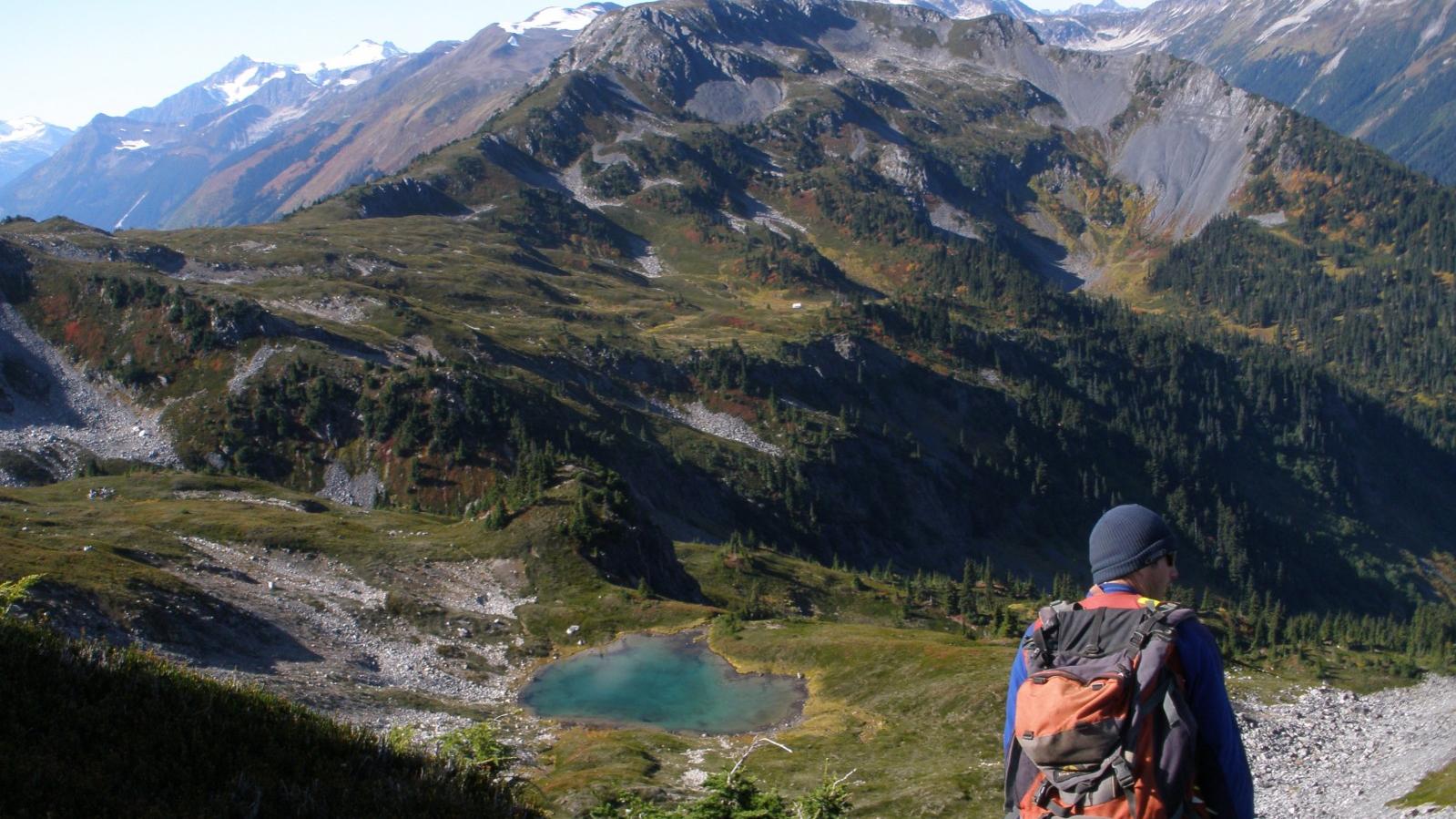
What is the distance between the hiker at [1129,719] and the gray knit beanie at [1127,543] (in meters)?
0.42

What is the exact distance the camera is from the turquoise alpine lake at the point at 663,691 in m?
49.9

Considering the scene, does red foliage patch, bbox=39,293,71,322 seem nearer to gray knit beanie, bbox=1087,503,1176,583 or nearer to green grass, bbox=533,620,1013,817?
green grass, bbox=533,620,1013,817

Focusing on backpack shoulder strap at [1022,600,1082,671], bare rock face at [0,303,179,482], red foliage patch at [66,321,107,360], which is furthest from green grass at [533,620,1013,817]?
red foliage patch at [66,321,107,360]

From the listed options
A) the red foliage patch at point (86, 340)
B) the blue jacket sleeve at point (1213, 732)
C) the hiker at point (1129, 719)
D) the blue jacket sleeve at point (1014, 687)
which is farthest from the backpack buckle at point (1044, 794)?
the red foliage patch at point (86, 340)

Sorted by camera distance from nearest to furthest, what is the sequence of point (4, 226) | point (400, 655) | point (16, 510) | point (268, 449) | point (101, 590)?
1. point (101, 590)
2. point (400, 655)
3. point (16, 510)
4. point (268, 449)
5. point (4, 226)

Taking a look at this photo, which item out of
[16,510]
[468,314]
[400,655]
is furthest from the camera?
[468,314]

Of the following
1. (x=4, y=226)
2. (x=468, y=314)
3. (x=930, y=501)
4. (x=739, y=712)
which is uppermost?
(x=4, y=226)

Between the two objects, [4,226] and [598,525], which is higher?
[4,226]

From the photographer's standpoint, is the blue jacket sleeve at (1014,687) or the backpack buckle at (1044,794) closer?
the backpack buckle at (1044,794)

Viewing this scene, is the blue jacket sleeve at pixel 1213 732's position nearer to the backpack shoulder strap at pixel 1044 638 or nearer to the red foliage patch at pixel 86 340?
the backpack shoulder strap at pixel 1044 638

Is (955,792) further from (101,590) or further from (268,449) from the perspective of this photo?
(268,449)

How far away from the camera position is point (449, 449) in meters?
108

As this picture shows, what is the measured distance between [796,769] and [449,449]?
76378 millimetres

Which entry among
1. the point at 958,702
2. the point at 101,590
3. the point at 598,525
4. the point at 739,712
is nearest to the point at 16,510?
the point at 101,590
